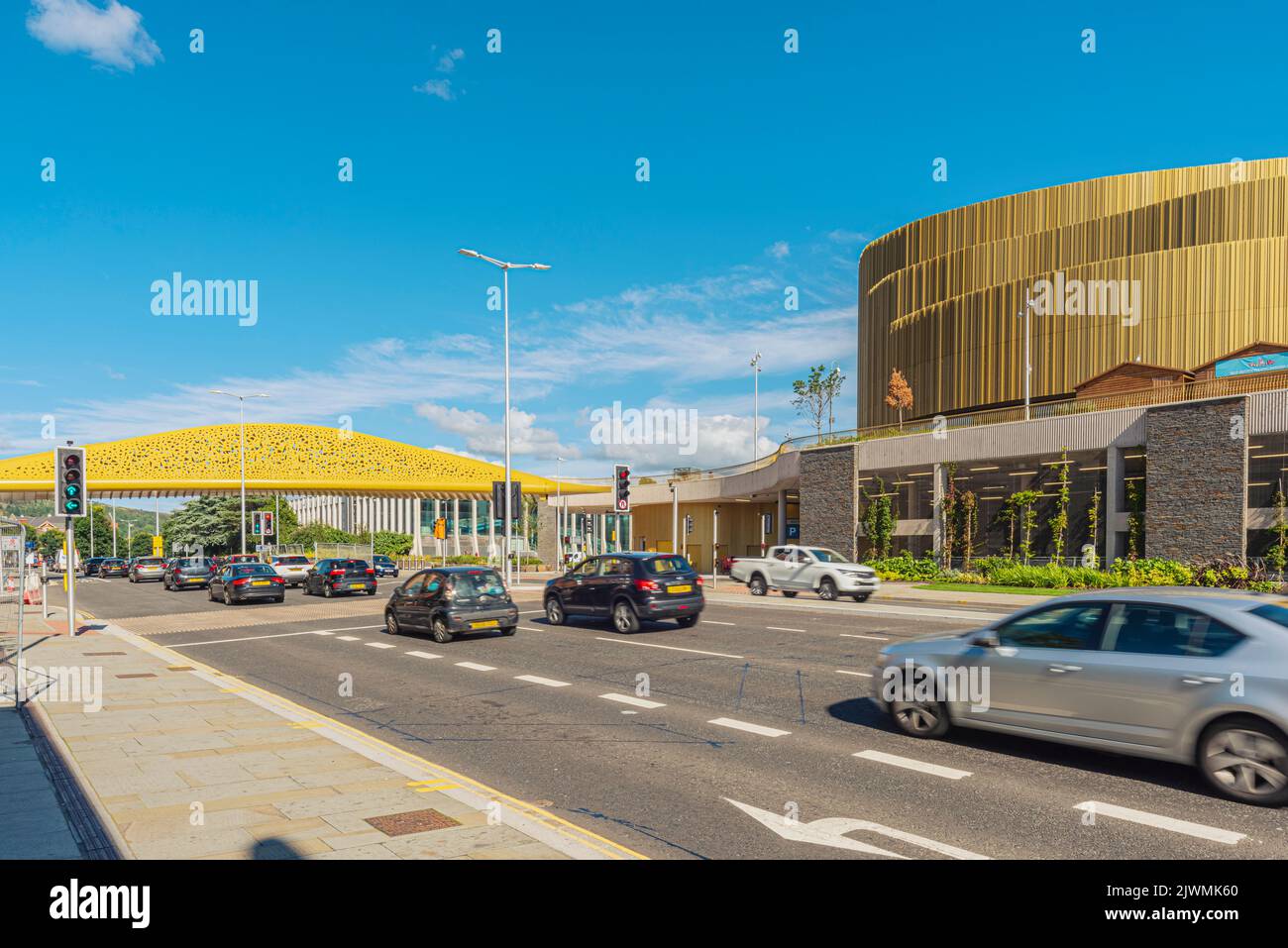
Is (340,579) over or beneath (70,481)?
beneath

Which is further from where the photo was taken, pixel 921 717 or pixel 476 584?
pixel 476 584

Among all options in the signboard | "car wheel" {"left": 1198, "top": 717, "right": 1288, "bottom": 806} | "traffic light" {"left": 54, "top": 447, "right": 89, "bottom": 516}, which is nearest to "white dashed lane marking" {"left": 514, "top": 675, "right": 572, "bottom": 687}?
"car wheel" {"left": 1198, "top": 717, "right": 1288, "bottom": 806}

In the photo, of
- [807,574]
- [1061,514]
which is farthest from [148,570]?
[1061,514]

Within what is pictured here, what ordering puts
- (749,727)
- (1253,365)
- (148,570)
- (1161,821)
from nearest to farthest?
1. (1161,821)
2. (749,727)
3. (1253,365)
4. (148,570)

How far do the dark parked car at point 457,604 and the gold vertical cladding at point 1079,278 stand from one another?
4225 centimetres

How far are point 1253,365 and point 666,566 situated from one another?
2416 centimetres

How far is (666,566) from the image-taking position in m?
19.0

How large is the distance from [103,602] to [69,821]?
31.8 m

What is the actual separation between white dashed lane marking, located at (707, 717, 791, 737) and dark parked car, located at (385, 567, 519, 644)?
8663 millimetres

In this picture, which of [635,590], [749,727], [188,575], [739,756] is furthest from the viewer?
[188,575]

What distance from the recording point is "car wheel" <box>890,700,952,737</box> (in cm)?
876

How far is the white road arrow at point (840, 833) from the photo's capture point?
5.73 metres

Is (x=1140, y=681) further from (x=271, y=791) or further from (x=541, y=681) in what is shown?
(x=541, y=681)
